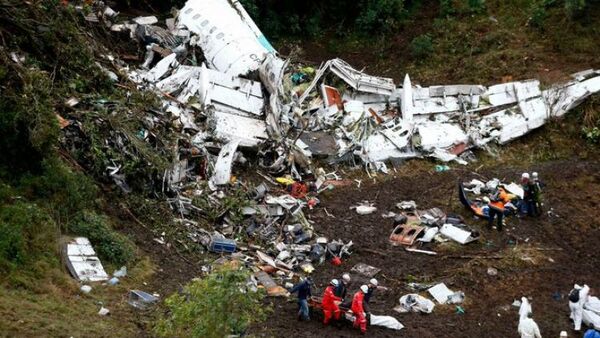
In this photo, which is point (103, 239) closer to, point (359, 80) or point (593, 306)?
point (593, 306)

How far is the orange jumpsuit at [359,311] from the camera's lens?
1136cm

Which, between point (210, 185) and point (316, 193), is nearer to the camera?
point (210, 185)

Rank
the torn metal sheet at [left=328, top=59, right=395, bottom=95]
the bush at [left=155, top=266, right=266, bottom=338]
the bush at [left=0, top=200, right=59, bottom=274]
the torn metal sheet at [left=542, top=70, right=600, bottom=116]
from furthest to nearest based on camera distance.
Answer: the torn metal sheet at [left=328, top=59, right=395, bottom=95], the torn metal sheet at [left=542, top=70, right=600, bottom=116], the bush at [left=0, top=200, right=59, bottom=274], the bush at [left=155, top=266, right=266, bottom=338]

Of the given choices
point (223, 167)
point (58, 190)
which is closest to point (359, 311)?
point (223, 167)

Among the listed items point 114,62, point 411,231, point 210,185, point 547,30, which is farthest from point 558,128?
point 114,62

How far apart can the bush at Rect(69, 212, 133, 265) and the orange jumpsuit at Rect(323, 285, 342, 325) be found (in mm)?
3252

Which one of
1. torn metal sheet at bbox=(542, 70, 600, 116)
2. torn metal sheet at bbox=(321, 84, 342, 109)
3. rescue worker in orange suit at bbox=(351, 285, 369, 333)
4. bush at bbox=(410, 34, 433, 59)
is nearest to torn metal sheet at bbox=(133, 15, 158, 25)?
torn metal sheet at bbox=(321, 84, 342, 109)

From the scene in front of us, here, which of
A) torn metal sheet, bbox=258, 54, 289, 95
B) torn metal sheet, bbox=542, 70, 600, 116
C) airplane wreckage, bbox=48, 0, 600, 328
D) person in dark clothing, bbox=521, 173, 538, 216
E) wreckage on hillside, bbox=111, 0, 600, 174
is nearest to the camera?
airplane wreckage, bbox=48, 0, 600, 328

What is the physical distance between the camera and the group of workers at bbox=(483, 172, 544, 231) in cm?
1485

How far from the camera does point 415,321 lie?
12094mm

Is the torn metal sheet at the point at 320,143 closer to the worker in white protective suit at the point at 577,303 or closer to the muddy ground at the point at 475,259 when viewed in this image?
the muddy ground at the point at 475,259

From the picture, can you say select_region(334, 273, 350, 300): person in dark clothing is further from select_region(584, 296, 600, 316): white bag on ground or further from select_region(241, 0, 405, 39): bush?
select_region(241, 0, 405, 39): bush

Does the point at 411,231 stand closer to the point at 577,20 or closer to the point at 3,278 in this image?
the point at 3,278

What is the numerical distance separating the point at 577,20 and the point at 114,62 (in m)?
12.2
